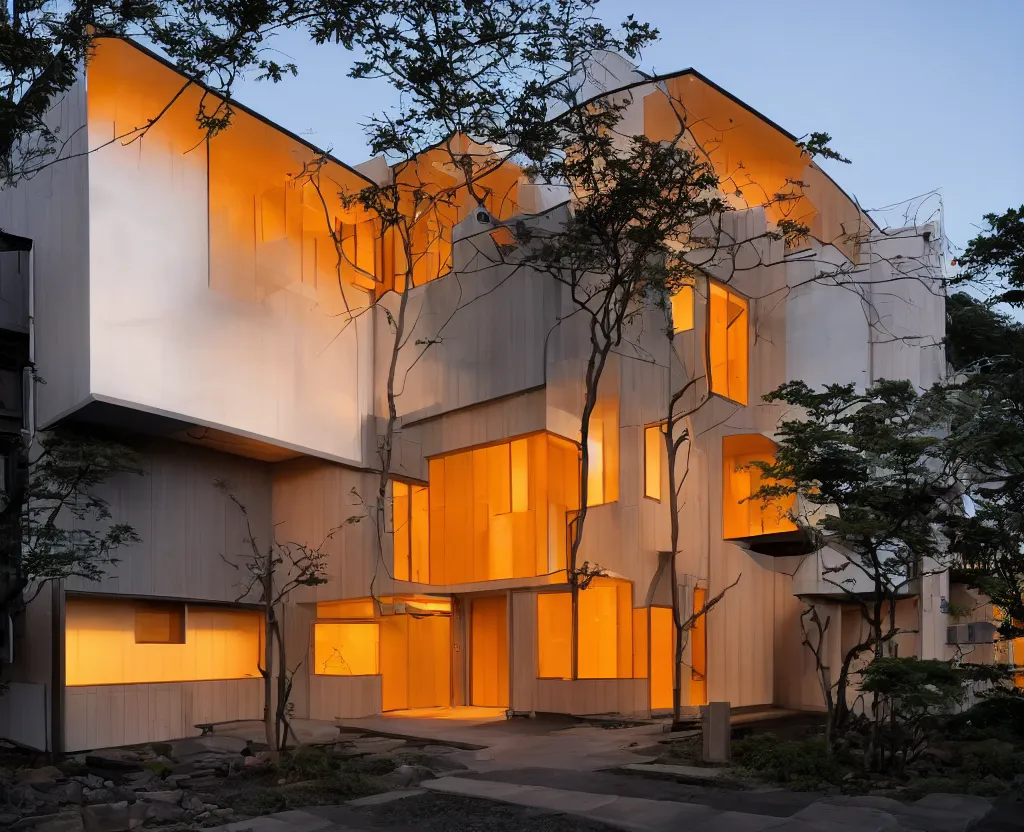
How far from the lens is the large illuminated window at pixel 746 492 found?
24.1 m

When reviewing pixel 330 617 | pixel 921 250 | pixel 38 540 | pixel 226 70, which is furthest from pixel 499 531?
pixel 226 70

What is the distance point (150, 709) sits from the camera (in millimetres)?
18719

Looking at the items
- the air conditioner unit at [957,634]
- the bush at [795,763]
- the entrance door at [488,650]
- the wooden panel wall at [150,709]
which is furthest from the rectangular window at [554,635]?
the air conditioner unit at [957,634]

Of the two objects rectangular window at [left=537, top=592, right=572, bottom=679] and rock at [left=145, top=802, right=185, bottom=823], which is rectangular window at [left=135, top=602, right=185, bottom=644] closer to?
rectangular window at [left=537, top=592, right=572, bottom=679]

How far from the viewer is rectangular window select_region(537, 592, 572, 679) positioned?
67.6ft

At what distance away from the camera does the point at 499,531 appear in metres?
21.9

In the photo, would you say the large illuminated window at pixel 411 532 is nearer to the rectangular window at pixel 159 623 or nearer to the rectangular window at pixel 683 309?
the rectangular window at pixel 159 623

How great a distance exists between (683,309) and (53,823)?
647 inches

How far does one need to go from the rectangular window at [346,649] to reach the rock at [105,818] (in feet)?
34.8

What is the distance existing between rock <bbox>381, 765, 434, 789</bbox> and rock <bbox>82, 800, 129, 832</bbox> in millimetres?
2953

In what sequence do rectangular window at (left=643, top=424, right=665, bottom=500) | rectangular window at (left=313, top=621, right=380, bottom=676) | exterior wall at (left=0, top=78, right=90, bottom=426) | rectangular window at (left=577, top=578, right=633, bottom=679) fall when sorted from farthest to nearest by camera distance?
1. rectangular window at (left=643, top=424, right=665, bottom=500)
2. rectangular window at (left=313, top=621, right=380, bottom=676)
3. rectangular window at (left=577, top=578, right=633, bottom=679)
4. exterior wall at (left=0, top=78, right=90, bottom=426)

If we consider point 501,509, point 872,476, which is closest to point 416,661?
point 501,509

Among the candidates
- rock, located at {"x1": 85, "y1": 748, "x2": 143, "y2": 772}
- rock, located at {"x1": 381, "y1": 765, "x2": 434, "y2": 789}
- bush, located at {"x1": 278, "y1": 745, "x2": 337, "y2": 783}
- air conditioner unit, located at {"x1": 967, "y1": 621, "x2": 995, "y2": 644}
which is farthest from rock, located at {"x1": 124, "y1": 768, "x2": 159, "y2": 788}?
air conditioner unit, located at {"x1": 967, "y1": 621, "x2": 995, "y2": 644}

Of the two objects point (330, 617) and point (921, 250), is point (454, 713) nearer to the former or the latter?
point (330, 617)
